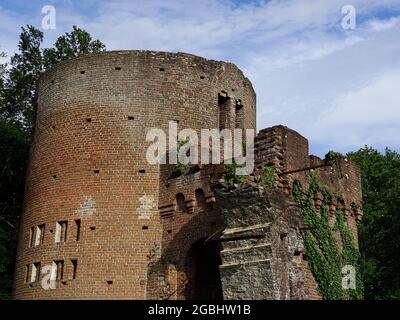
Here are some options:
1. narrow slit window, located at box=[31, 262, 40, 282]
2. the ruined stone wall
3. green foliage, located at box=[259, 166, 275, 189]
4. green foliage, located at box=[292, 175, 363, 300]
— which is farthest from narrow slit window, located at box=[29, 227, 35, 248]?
green foliage, located at box=[292, 175, 363, 300]

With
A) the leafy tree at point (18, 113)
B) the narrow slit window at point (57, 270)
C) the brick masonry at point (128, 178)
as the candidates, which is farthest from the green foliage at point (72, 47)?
the narrow slit window at point (57, 270)

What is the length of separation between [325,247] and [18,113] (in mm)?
20073

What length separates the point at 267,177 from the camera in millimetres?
14984

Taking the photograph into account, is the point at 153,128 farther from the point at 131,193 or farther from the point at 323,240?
the point at 323,240

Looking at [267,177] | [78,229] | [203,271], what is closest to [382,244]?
[203,271]

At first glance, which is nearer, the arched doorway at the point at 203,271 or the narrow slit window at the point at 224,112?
the arched doorway at the point at 203,271

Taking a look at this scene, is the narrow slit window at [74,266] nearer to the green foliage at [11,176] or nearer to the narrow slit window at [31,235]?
the narrow slit window at [31,235]

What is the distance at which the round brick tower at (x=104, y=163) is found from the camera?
689 inches

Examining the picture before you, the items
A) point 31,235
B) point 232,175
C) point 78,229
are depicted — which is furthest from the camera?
point 31,235

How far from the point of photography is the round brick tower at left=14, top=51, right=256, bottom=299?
17500mm

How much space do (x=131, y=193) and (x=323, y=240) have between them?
5.86 metres

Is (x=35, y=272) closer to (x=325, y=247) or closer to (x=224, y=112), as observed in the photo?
(x=224, y=112)

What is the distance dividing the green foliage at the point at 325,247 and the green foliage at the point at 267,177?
109 cm

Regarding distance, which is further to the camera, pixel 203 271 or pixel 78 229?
pixel 78 229
